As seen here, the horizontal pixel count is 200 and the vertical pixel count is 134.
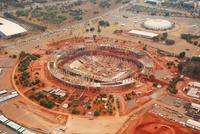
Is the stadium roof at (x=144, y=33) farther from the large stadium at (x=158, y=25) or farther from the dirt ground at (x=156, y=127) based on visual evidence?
the dirt ground at (x=156, y=127)

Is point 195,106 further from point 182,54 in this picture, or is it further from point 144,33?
point 144,33

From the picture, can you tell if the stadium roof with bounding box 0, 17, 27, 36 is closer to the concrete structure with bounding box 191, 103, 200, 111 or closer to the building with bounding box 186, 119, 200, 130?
the concrete structure with bounding box 191, 103, 200, 111

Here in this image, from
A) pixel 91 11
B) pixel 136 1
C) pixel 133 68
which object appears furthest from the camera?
pixel 136 1

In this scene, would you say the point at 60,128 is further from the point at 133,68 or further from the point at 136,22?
the point at 136,22

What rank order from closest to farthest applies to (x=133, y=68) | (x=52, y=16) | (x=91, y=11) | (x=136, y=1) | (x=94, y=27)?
(x=133, y=68) < (x=94, y=27) < (x=52, y=16) < (x=91, y=11) < (x=136, y=1)

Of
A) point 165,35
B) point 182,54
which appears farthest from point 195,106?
point 165,35

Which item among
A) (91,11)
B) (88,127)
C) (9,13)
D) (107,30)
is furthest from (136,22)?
(88,127)

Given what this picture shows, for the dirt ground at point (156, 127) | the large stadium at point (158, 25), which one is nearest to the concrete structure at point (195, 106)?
the dirt ground at point (156, 127)
